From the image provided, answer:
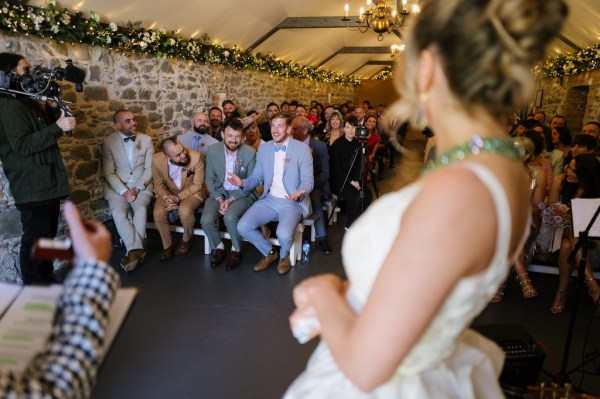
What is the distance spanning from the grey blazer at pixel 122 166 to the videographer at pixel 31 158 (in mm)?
790

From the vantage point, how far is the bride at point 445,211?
1.92ft

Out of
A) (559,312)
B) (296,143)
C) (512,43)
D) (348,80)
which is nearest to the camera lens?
(512,43)

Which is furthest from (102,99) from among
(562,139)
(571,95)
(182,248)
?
(571,95)

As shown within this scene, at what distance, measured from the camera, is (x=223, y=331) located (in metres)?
2.76

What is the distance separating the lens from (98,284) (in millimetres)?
744

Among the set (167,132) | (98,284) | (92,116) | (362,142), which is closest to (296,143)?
(362,142)

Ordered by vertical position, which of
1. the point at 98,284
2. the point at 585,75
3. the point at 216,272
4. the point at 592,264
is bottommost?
the point at 216,272

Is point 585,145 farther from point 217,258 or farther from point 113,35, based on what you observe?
point 113,35

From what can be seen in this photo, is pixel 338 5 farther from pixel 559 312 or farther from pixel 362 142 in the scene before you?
pixel 559 312

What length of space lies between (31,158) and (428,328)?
10.3ft

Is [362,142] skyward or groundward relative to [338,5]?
groundward

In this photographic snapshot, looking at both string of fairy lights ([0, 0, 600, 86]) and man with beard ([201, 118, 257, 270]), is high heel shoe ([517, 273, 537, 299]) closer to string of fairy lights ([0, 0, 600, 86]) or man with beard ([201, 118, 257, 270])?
string of fairy lights ([0, 0, 600, 86])

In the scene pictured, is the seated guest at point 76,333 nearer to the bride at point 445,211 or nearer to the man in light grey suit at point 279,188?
the bride at point 445,211

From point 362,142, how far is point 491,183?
3550 mm
